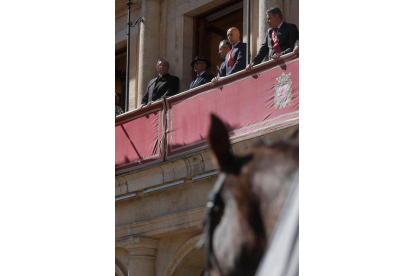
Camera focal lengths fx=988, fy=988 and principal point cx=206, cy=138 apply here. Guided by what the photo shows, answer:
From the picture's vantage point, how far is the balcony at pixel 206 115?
9742mm

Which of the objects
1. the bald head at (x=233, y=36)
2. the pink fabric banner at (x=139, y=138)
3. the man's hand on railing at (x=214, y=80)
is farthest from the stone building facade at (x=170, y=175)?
the man's hand on railing at (x=214, y=80)

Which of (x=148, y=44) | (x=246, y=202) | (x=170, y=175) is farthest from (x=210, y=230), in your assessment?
(x=148, y=44)

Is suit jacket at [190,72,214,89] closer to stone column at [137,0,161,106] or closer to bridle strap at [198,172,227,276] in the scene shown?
stone column at [137,0,161,106]

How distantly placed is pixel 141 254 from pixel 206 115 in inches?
86.1

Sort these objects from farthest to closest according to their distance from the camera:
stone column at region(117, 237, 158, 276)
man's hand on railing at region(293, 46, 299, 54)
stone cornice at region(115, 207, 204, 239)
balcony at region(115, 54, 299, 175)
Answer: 1. stone column at region(117, 237, 158, 276)
2. stone cornice at region(115, 207, 204, 239)
3. balcony at region(115, 54, 299, 175)
4. man's hand on railing at region(293, 46, 299, 54)

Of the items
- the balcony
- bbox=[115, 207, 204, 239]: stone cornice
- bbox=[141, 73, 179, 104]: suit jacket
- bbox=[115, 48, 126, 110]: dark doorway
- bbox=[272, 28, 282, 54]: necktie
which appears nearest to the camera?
the balcony

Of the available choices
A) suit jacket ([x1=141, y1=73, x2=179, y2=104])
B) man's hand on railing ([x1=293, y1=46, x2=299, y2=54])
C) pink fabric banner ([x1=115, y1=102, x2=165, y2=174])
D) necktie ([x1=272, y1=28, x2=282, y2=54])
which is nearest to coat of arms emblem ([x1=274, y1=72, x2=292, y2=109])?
man's hand on railing ([x1=293, y1=46, x2=299, y2=54])

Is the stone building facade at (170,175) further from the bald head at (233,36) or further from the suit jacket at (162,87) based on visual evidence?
the bald head at (233,36)

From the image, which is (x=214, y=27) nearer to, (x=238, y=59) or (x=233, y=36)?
(x=233, y=36)

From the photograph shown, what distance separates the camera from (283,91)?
9727 mm

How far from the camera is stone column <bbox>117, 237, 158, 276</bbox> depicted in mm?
11969
